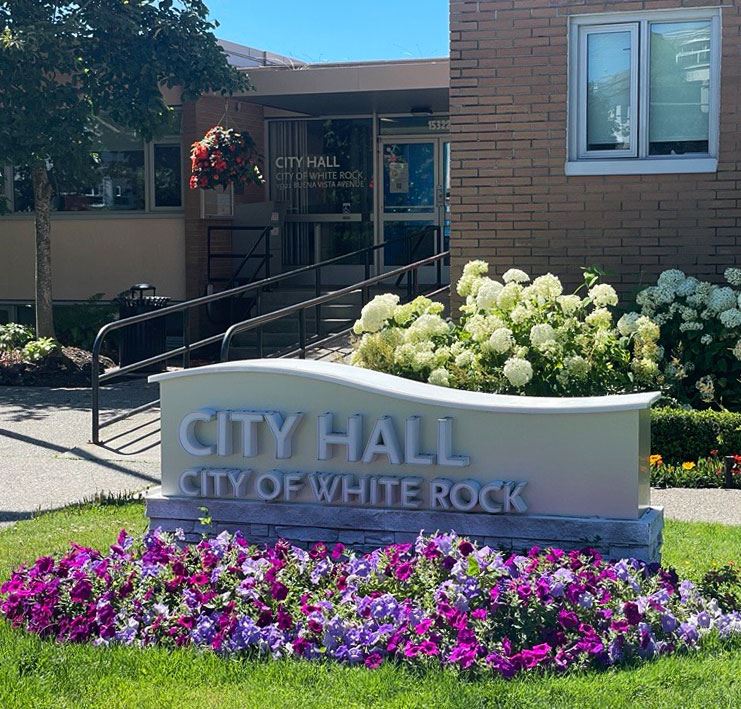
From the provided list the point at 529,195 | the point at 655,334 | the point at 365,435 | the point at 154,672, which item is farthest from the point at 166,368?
the point at 154,672

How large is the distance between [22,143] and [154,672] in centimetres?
1173

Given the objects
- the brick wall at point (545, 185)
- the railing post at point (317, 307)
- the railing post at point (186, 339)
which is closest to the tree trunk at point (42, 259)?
the railing post at point (317, 307)

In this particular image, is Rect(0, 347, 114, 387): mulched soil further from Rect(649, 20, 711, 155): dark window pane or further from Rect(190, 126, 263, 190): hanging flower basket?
Rect(649, 20, 711, 155): dark window pane

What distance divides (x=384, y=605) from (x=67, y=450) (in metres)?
6.40

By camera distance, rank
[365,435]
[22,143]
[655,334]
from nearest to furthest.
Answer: [365,435], [655,334], [22,143]

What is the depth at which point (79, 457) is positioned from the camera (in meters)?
10.6

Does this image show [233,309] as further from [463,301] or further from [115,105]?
[463,301]

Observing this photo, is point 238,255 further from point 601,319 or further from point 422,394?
point 422,394

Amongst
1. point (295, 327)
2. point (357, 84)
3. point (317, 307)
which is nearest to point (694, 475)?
point (317, 307)

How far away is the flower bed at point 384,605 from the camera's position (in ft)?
16.3

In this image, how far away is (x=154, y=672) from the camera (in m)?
4.90

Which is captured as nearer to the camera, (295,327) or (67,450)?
(67,450)

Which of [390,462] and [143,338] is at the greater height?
[390,462]

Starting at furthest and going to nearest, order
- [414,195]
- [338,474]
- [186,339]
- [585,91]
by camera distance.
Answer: [414,195] < [186,339] < [585,91] < [338,474]
